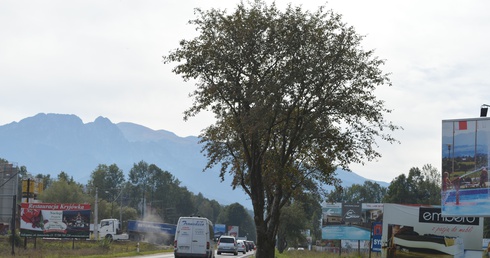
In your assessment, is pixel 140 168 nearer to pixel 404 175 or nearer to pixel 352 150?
pixel 404 175

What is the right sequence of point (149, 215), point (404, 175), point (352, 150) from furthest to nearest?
point (149, 215) → point (404, 175) → point (352, 150)

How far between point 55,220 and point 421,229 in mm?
49036

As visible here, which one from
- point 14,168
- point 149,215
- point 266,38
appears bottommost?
point 149,215

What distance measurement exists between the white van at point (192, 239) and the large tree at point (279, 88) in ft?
12.7

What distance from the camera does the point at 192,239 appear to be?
3669 centimetres

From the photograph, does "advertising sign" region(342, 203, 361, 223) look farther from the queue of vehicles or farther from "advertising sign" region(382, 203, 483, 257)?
"advertising sign" region(382, 203, 483, 257)

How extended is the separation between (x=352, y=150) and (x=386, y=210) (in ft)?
11.3

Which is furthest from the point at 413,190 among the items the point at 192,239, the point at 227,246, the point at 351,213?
the point at 192,239

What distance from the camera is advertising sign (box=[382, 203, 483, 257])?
101 ft

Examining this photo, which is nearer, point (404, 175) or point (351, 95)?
point (351, 95)

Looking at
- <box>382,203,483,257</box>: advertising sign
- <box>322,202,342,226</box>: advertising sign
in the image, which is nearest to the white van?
<box>382,203,483,257</box>: advertising sign

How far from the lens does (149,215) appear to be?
160750 mm

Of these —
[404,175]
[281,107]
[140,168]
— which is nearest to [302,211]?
[281,107]

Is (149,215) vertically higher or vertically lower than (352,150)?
lower
